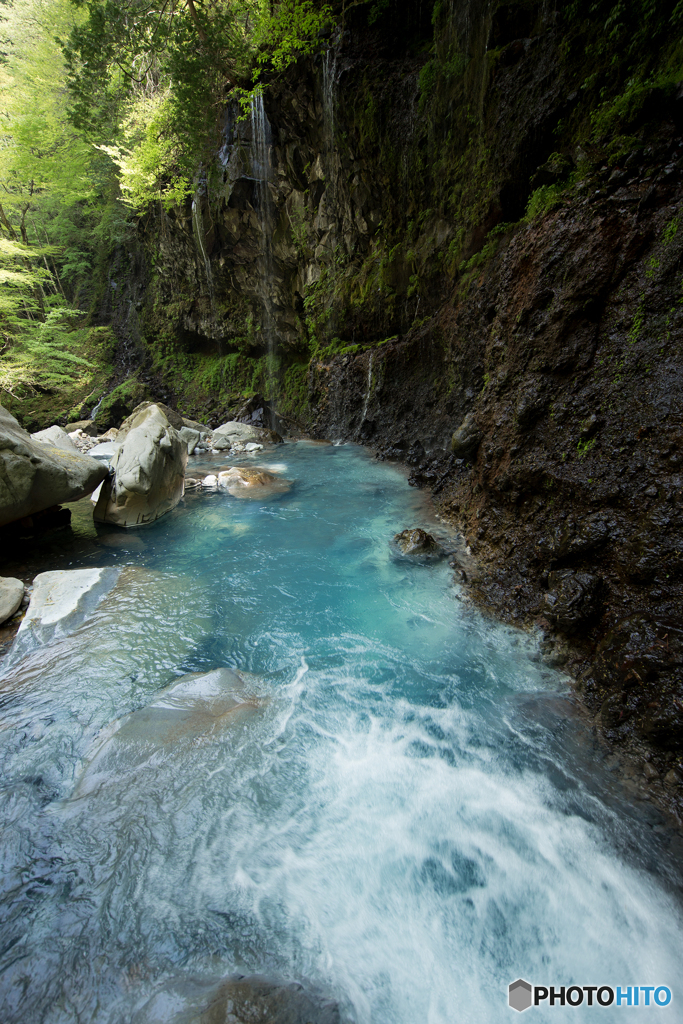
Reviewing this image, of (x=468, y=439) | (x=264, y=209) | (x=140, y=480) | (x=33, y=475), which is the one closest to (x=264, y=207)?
(x=264, y=209)

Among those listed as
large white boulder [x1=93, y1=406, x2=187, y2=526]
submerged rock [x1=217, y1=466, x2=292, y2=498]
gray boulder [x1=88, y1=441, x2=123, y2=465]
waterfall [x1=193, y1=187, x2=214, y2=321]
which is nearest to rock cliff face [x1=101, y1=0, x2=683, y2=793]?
waterfall [x1=193, y1=187, x2=214, y2=321]

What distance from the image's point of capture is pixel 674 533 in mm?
3199

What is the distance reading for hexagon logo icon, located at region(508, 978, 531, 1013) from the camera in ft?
A: 6.10

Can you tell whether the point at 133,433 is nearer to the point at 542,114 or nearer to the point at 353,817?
the point at 353,817

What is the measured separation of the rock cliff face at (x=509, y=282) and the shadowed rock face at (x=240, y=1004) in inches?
90.1

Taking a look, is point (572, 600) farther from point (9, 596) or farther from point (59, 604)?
point (9, 596)

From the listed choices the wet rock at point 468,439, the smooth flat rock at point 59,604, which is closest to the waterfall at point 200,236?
the wet rock at point 468,439

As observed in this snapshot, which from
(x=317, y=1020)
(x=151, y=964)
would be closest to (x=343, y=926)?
(x=317, y=1020)

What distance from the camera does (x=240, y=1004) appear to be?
1763 millimetres

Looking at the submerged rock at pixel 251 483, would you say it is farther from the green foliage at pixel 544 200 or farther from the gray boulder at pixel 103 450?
the green foliage at pixel 544 200

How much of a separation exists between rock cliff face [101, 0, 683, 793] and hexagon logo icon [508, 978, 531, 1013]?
4.68 ft

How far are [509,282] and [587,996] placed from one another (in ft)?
21.3

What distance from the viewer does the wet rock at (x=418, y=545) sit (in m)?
5.72

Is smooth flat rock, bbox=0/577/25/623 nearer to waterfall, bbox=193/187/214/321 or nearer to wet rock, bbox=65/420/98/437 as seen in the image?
wet rock, bbox=65/420/98/437
